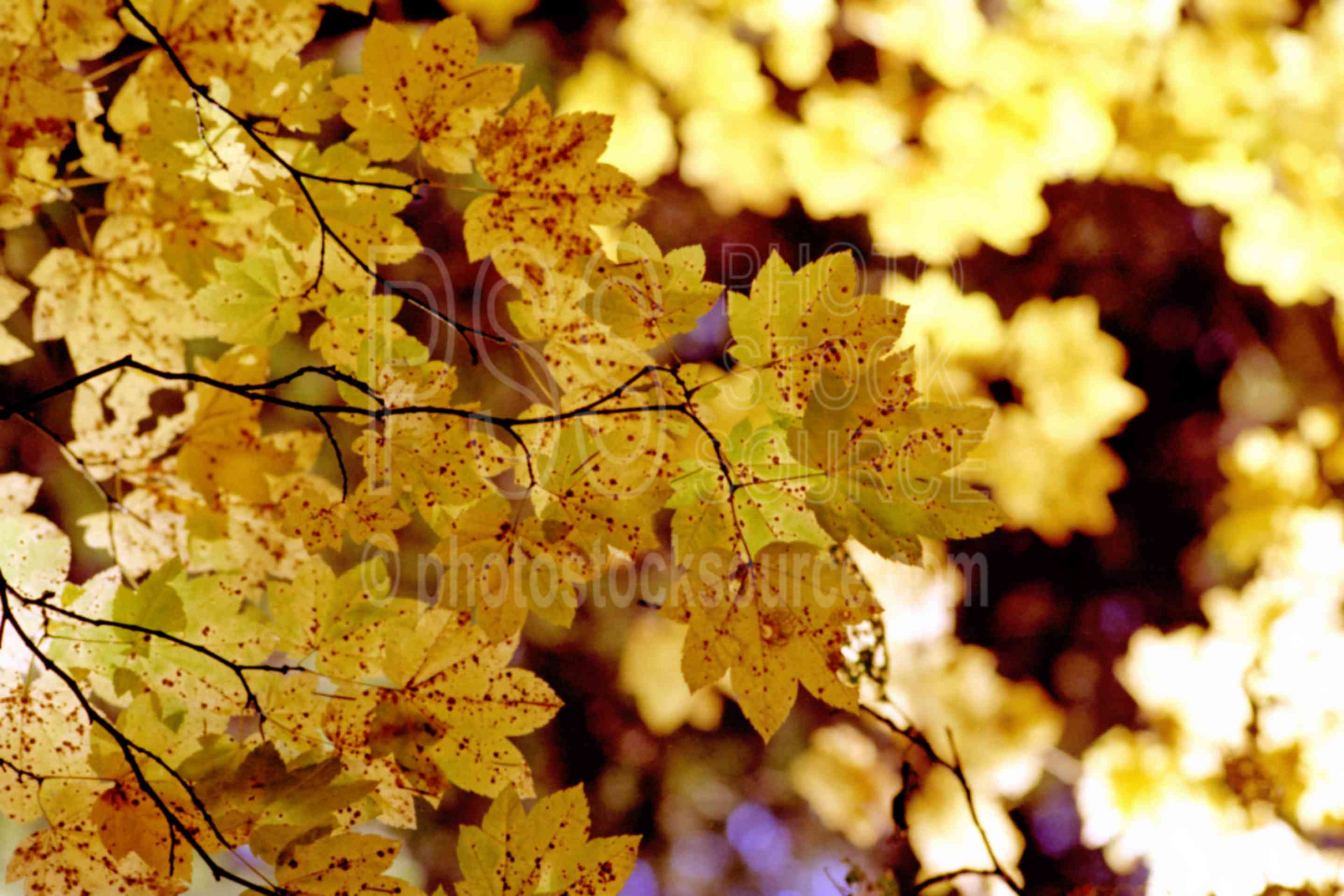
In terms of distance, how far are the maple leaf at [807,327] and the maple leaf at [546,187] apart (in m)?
0.13

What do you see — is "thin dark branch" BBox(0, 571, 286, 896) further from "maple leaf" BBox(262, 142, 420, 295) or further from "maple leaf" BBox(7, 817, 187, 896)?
"maple leaf" BBox(262, 142, 420, 295)

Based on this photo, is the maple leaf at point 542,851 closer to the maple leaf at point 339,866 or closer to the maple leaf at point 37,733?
the maple leaf at point 339,866

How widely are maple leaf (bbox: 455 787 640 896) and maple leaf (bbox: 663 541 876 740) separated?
149 mm

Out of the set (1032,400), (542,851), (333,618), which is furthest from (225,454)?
(1032,400)

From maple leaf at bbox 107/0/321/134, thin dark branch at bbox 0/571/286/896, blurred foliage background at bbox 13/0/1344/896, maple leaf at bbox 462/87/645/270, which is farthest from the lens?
blurred foliage background at bbox 13/0/1344/896

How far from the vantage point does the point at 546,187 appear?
25.0 inches

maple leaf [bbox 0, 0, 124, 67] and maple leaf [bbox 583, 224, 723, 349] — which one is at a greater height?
maple leaf [bbox 0, 0, 124, 67]

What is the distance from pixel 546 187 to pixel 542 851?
0.50 m

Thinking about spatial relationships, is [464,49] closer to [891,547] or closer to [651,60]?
[891,547]

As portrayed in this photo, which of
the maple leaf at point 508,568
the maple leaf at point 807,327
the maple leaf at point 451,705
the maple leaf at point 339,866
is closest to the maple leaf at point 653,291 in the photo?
the maple leaf at point 807,327

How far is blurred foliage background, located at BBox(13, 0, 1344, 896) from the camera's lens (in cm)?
139

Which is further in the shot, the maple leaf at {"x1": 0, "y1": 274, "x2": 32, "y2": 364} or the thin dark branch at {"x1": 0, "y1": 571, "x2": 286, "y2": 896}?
the maple leaf at {"x1": 0, "y1": 274, "x2": 32, "y2": 364}

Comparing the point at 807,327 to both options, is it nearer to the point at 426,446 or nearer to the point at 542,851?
the point at 426,446

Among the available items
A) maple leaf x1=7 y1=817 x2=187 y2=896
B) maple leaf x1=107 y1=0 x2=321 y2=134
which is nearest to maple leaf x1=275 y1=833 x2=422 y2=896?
maple leaf x1=7 y1=817 x2=187 y2=896
